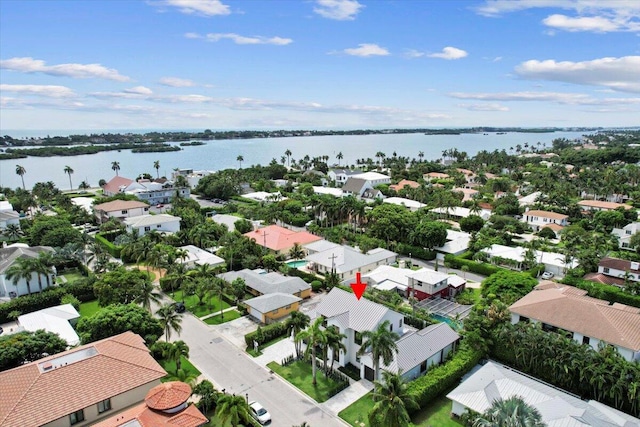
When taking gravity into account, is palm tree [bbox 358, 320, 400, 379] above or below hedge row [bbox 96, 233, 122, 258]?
above

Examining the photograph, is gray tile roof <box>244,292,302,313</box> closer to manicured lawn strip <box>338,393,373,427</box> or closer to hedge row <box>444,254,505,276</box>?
manicured lawn strip <box>338,393,373,427</box>

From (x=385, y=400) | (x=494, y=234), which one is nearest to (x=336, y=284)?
(x=385, y=400)

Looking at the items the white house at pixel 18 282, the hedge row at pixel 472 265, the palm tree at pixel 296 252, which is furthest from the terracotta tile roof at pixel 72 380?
the hedge row at pixel 472 265

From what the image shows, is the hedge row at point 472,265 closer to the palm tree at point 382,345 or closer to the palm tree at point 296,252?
the palm tree at point 296,252

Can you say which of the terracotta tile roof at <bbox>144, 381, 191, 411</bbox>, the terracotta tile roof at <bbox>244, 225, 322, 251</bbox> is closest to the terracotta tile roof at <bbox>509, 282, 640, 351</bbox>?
the terracotta tile roof at <bbox>144, 381, 191, 411</bbox>

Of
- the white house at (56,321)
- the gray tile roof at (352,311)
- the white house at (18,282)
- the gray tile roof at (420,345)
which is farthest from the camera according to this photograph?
the white house at (18,282)

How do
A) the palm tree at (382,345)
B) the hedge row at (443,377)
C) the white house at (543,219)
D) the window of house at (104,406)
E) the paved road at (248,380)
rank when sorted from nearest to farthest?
the window of house at (104,406), the paved road at (248,380), the palm tree at (382,345), the hedge row at (443,377), the white house at (543,219)
